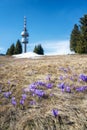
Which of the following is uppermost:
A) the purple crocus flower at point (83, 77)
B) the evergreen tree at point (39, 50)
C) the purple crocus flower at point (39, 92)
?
the evergreen tree at point (39, 50)

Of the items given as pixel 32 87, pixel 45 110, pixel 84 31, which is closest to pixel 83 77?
pixel 32 87

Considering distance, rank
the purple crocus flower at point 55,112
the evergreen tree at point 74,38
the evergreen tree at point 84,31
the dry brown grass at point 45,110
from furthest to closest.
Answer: the evergreen tree at point 74,38 → the evergreen tree at point 84,31 → the purple crocus flower at point 55,112 → the dry brown grass at point 45,110

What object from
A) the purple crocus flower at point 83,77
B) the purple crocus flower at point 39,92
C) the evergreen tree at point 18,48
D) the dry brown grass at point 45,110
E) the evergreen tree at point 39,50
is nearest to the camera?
the dry brown grass at point 45,110

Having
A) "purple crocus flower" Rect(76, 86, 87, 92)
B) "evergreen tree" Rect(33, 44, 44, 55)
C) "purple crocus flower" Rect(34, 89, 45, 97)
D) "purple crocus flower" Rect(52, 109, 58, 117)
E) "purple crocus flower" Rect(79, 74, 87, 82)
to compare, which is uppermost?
"evergreen tree" Rect(33, 44, 44, 55)

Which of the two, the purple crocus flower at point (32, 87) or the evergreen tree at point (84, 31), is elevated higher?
the evergreen tree at point (84, 31)

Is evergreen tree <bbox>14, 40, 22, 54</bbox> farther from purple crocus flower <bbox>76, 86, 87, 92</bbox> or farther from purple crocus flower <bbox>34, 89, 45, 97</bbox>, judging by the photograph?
purple crocus flower <bbox>34, 89, 45, 97</bbox>

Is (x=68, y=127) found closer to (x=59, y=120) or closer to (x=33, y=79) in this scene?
(x=59, y=120)

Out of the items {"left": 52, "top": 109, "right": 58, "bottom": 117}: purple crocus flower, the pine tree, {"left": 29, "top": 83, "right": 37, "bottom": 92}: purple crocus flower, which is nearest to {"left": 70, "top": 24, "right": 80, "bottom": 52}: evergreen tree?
the pine tree

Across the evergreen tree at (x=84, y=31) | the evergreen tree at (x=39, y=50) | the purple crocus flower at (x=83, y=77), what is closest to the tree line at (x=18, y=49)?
the evergreen tree at (x=39, y=50)

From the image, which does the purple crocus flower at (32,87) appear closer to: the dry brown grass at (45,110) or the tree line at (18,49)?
the dry brown grass at (45,110)

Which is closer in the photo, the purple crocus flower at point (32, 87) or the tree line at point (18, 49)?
the purple crocus flower at point (32, 87)

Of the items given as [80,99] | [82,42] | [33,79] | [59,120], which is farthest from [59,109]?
[82,42]

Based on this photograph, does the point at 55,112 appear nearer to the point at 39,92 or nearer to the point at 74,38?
the point at 39,92

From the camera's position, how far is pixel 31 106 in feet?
17.8
